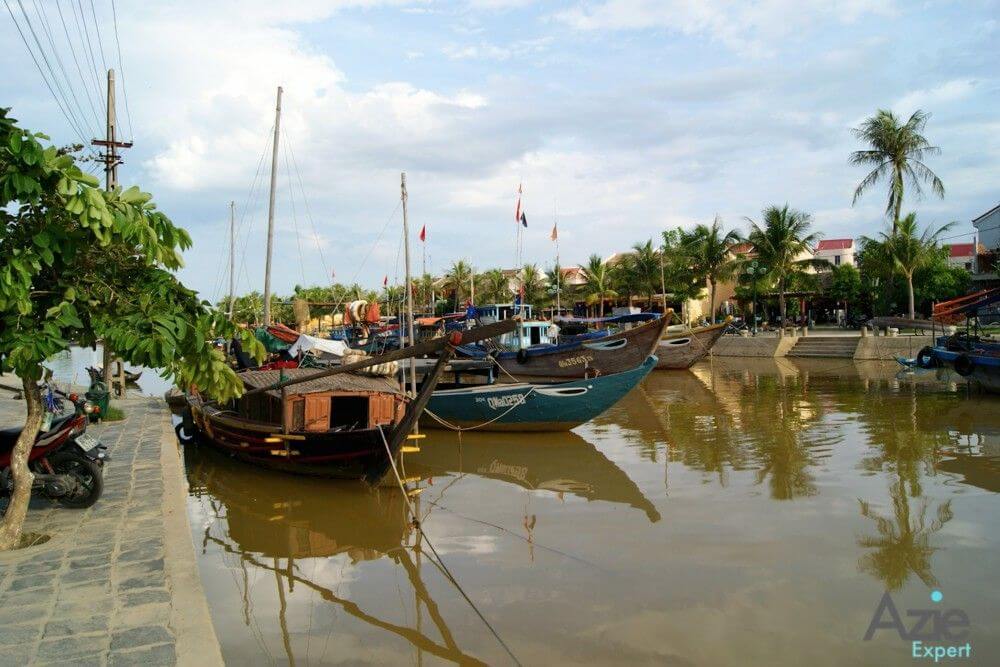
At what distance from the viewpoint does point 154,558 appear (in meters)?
6.06

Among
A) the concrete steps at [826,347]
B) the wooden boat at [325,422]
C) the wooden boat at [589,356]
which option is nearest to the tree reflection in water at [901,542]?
the wooden boat at [325,422]

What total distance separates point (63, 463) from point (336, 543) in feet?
9.69

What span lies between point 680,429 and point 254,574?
10.2 m

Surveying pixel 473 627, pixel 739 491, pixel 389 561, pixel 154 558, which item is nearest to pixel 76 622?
pixel 154 558

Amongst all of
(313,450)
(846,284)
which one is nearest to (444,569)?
(313,450)

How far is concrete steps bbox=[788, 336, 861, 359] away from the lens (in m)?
30.7

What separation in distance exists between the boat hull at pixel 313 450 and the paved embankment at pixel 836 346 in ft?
83.7

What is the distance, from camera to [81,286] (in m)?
5.99

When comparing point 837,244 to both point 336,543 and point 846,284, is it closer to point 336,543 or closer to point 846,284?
point 846,284

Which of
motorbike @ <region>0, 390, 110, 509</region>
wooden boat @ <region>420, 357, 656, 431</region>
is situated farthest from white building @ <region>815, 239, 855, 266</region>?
motorbike @ <region>0, 390, 110, 509</region>

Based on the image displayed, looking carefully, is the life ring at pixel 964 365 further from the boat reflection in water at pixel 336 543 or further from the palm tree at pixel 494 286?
the palm tree at pixel 494 286

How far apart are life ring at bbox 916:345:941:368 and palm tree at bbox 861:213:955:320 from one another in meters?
11.7

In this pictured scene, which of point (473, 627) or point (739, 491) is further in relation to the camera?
point (739, 491)

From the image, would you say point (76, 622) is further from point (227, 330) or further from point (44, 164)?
point (44, 164)
